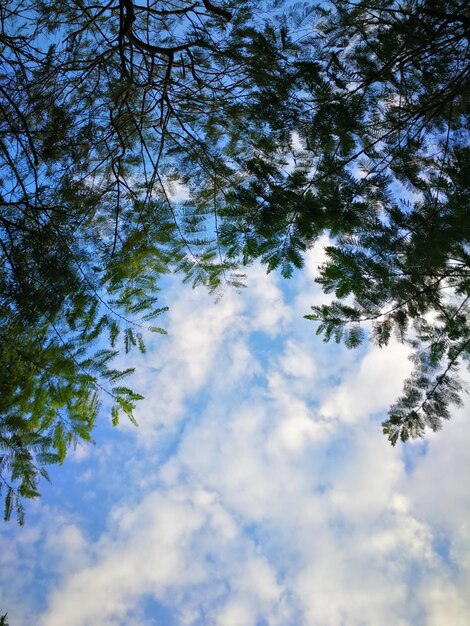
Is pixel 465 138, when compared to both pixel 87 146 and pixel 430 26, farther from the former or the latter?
pixel 87 146

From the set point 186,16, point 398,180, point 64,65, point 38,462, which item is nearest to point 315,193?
point 398,180

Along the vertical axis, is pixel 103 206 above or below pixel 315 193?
above

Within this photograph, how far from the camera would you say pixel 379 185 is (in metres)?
3.31

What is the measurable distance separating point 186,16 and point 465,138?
2.59 m

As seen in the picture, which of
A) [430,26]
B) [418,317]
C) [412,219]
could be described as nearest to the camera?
[430,26]

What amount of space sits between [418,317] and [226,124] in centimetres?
255

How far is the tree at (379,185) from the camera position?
310cm

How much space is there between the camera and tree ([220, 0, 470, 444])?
310 centimetres

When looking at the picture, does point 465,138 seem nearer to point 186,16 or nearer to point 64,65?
point 186,16

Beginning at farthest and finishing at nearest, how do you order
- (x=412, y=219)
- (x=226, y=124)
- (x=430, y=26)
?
(x=226, y=124) < (x=412, y=219) < (x=430, y=26)

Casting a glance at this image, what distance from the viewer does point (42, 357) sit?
3.50 m

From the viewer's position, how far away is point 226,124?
404cm

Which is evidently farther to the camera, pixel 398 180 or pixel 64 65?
pixel 64 65

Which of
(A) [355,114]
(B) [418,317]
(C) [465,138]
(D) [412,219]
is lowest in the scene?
(B) [418,317]
